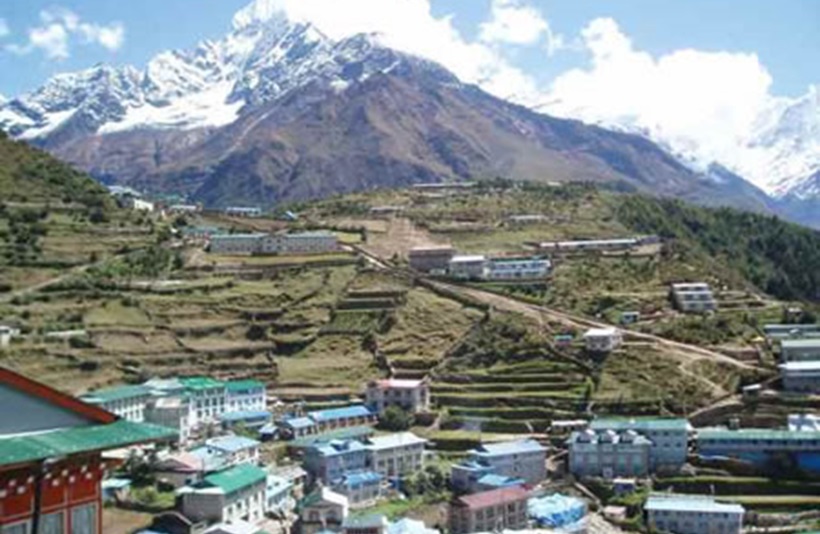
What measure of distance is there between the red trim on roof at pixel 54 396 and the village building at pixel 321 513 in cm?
2886

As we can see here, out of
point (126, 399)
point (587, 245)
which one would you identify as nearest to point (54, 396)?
point (126, 399)

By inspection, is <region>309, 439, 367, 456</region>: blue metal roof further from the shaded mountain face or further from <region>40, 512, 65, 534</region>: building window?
the shaded mountain face

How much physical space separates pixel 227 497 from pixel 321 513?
10.5ft

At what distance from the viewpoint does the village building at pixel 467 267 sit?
60.2m

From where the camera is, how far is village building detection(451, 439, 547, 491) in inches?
1473

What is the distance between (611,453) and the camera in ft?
127

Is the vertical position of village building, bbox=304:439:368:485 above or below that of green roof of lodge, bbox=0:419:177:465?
below

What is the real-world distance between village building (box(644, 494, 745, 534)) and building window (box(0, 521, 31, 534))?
30744 mm

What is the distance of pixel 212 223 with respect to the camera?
7312cm

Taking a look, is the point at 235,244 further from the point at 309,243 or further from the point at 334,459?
the point at 334,459

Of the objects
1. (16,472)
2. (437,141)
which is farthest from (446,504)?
(437,141)

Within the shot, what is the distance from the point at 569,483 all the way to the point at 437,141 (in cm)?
12138

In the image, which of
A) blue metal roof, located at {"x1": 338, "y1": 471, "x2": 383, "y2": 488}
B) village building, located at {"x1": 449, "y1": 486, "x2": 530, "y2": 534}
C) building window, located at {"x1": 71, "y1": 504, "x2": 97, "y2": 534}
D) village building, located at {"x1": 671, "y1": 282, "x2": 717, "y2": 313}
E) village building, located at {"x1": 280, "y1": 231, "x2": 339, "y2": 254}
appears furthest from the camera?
village building, located at {"x1": 280, "y1": 231, "x2": 339, "y2": 254}

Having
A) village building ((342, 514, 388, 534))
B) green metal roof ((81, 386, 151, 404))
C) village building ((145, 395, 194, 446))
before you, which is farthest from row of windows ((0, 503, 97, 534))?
village building ((145, 395, 194, 446))
